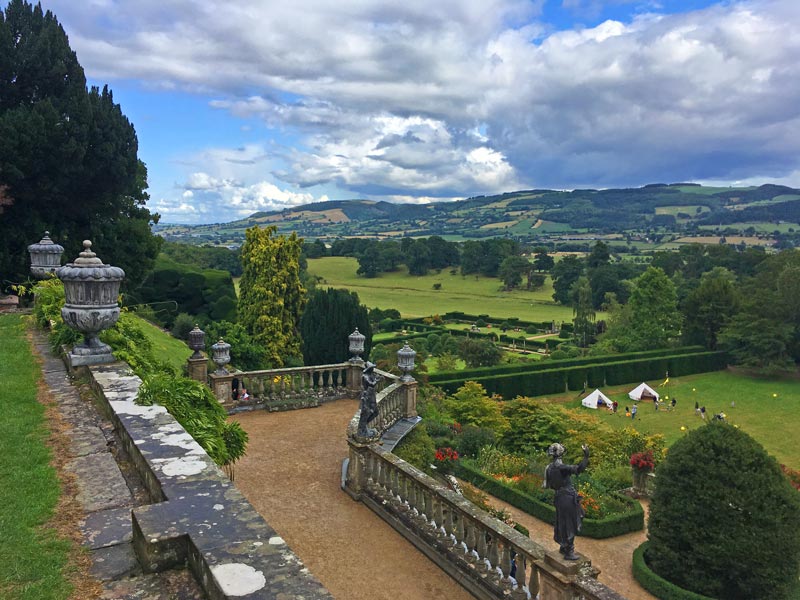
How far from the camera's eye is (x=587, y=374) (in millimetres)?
40312

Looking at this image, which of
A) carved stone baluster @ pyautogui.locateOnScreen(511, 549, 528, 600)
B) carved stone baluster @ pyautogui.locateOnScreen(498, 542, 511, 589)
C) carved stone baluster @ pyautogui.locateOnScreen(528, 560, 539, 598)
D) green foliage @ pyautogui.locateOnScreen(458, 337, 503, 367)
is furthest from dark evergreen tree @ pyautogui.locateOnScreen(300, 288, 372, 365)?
green foliage @ pyautogui.locateOnScreen(458, 337, 503, 367)

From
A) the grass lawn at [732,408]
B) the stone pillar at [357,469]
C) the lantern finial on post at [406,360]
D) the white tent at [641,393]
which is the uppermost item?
the lantern finial on post at [406,360]

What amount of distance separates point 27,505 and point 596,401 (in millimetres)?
34339

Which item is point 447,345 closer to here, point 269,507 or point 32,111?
point 32,111

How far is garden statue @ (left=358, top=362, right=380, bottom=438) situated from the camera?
374 inches

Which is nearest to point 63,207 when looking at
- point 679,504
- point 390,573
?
point 390,573

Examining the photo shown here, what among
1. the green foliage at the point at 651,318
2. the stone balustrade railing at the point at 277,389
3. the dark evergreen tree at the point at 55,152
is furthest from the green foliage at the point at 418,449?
the green foliage at the point at 651,318

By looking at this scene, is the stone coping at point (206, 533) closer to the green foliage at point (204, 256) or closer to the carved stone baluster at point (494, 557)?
the carved stone baluster at point (494, 557)

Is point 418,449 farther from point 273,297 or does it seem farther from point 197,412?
point 273,297

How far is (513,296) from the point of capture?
92.9 metres

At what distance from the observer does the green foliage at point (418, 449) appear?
40.2 ft

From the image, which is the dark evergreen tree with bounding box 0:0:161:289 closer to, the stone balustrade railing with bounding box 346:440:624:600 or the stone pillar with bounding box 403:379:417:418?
the stone pillar with bounding box 403:379:417:418

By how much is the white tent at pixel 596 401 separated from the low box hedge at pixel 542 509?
67.3 ft

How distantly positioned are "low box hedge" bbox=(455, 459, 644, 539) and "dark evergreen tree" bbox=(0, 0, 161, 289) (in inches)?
662
